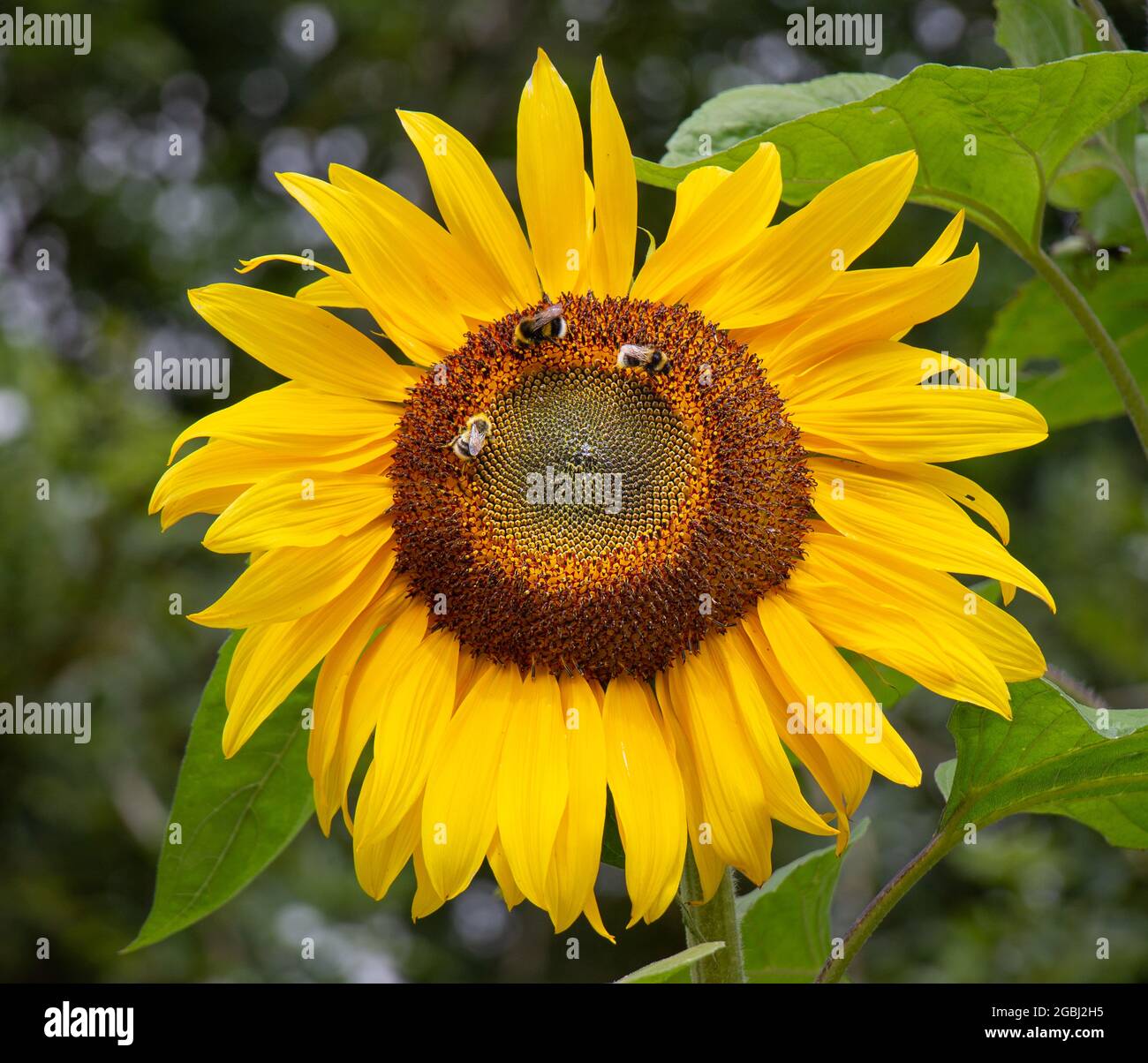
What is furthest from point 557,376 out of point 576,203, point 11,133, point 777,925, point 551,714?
point 11,133

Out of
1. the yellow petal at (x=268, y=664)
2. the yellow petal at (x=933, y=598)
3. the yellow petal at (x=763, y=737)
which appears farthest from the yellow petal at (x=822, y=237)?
the yellow petal at (x=268, y=664)

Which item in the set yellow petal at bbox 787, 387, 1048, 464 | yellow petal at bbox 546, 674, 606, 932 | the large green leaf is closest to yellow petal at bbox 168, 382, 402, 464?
yellow petal at bbox 546, 674, 606, 932

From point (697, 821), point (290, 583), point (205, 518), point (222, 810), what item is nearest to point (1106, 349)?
point (697, 821)

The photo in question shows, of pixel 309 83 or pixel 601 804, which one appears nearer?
pixel 601 804

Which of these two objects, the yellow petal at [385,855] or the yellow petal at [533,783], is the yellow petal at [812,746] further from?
the yellow petal at [385,855]

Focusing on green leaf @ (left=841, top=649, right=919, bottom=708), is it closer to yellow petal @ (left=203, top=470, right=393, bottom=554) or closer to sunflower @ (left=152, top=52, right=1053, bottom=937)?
sunflower @ (left=152, top=52, right=1053, bottom=937)

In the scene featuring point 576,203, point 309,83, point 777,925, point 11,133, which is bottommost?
point 777,925

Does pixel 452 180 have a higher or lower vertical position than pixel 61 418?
lower

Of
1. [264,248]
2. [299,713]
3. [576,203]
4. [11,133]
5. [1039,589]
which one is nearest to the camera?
[1039,589]

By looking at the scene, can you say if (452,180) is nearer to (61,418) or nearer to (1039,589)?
(1039,589)
